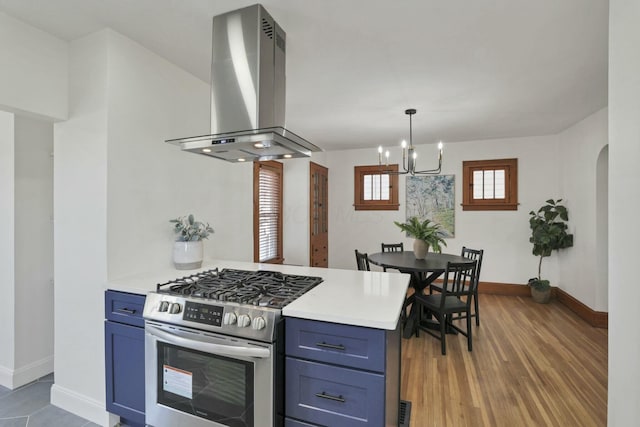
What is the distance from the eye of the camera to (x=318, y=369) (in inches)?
53.4

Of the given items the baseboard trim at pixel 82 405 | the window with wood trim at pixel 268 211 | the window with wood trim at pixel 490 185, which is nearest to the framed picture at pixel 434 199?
the window with wood trim at pixel 490 185

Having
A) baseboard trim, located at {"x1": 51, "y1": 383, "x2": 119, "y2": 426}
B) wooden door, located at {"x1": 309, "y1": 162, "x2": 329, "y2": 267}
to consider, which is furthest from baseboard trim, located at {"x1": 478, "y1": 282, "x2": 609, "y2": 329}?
baseboard trim, located at {"x1": 51, "y1": 383, "x2": 119, "y2": 426}

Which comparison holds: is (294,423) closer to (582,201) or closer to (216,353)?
(216,353)

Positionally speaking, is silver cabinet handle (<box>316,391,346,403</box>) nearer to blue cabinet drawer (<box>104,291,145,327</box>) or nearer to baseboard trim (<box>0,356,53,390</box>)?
blue cabinet drawer (<box>104,291,145,327</box>)

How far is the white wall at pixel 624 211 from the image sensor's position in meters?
1.20

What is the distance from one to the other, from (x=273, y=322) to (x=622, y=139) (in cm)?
169

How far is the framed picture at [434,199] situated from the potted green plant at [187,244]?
13.1 feet

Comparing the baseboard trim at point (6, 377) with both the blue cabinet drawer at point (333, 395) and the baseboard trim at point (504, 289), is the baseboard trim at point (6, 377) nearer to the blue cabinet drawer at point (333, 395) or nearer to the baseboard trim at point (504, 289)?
the blue cabinet drawer at point (333, 395)

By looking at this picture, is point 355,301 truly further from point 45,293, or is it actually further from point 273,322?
point 45,293

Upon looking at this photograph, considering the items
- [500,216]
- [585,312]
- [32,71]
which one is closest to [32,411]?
[32,71]

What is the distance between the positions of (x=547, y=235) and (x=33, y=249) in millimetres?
5979

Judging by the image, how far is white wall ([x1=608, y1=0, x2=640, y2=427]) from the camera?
1.20 meters

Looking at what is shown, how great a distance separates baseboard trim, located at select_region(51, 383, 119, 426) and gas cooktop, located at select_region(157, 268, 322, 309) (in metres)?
0.98

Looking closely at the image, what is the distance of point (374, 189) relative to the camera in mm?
5805
